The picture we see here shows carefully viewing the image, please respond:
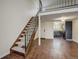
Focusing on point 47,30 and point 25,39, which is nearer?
point 25,39

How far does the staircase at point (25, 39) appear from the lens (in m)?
4.13

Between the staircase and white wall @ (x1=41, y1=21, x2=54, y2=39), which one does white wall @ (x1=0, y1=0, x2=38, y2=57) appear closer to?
the staircase

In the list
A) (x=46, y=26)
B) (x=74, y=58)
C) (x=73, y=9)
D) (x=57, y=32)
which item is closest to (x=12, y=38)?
(x=74, y=58)

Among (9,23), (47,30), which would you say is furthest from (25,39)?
(47,30)

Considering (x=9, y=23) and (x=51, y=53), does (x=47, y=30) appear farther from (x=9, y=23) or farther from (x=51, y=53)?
(x=9, y=23)

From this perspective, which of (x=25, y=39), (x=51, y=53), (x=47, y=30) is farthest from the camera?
(x=47, y=30)

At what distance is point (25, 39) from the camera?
410 centimetres

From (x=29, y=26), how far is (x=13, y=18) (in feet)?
4.97

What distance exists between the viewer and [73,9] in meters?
4.34

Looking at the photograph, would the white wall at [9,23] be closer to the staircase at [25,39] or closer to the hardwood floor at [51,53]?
the staircase at [25,39]

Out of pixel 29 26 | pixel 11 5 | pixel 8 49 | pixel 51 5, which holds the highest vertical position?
pixel 51 5

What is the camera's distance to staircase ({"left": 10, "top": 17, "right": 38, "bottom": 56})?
4130mm

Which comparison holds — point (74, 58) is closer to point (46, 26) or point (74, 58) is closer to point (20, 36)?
point (20, 36)

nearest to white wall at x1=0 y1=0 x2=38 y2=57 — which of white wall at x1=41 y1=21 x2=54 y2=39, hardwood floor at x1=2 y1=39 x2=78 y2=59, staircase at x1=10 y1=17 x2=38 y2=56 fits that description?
staircase at x1=10 y1=17 x2=38 y2=56
